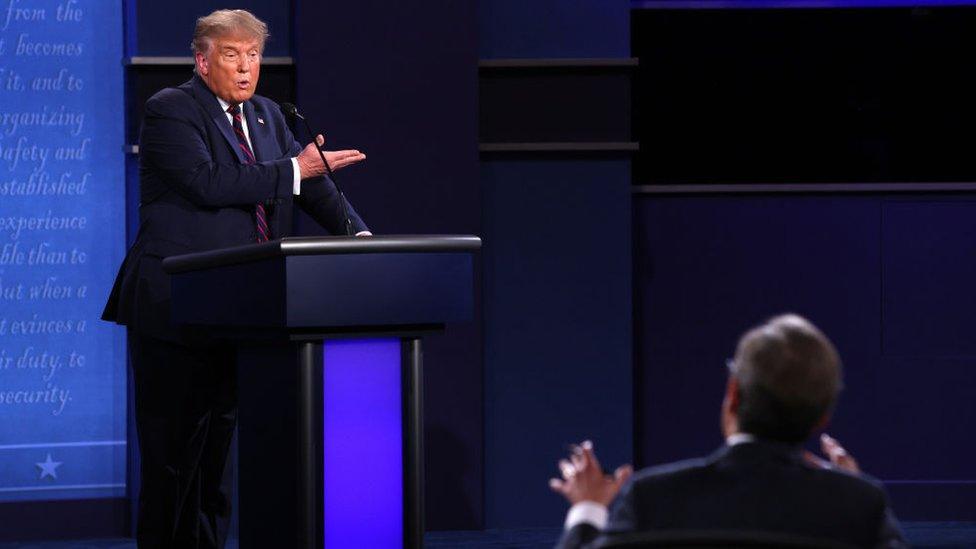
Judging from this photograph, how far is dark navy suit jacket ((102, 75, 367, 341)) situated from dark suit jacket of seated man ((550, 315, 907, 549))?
1773mm

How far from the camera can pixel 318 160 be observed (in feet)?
10.6

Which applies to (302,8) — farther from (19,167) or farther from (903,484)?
(903,484)

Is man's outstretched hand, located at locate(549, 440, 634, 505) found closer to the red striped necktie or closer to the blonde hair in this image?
the red striped necktie

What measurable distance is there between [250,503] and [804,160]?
281cm

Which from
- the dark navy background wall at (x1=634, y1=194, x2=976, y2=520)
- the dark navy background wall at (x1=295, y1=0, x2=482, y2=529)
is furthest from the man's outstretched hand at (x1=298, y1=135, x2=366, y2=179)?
the dark navy background wall at (x1=634, y1=194, x2=976, y2=520)

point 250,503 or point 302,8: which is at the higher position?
point 302,8

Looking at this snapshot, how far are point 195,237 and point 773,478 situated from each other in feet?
6.74

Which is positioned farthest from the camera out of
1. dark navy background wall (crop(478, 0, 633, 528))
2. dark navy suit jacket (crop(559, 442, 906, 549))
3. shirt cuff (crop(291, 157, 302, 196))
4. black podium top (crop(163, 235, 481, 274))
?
dark navy background wall (crop(478, 0, 633, 528))

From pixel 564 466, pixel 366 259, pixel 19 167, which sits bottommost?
pixel 564 466

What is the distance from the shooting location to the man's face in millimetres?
3416

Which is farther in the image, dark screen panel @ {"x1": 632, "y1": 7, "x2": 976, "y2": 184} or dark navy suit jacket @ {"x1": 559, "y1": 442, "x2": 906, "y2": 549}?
dark screen panel @ {"x1": 632, "y1": 7, "x2": 976, "y2": 184}

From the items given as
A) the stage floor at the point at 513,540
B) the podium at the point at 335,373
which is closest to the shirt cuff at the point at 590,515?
the podium at the point at 335,373

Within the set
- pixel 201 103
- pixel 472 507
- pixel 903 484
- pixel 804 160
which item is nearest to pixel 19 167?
pixel 201 103

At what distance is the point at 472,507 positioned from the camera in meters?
4.82
